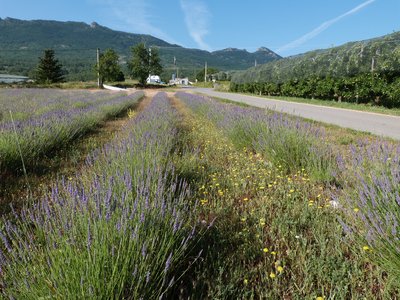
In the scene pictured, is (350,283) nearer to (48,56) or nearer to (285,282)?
(285,282)

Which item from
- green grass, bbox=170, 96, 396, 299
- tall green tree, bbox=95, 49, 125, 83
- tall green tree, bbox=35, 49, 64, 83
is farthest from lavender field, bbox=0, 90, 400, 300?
tall green tree, bbox=35, 49, 64, 83

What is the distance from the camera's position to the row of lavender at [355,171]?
1651mm

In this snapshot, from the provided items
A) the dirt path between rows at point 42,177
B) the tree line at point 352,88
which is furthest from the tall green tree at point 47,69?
the dirt path between rows at point 42,177

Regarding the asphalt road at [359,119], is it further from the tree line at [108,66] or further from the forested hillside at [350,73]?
the tree line at [108,66]


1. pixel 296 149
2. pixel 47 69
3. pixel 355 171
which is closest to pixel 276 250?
pixel 355 171

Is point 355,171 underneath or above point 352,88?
underneath

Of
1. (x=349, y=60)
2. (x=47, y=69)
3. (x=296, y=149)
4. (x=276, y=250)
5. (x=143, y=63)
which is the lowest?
(x=276, y=250)

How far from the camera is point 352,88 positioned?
58.4 feet

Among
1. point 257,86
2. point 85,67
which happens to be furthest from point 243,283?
point 85,67

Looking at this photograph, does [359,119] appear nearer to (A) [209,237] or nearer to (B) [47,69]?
(A) [209,237]

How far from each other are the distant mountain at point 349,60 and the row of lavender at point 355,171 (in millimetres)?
14045

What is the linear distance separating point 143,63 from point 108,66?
32.2 ft

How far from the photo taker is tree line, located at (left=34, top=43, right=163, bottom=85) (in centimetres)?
5116

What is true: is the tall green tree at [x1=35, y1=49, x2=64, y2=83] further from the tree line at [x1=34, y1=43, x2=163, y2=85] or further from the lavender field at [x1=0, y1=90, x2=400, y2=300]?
the lavender field at [x1=0, y1=90, x2=400, y2=300]
